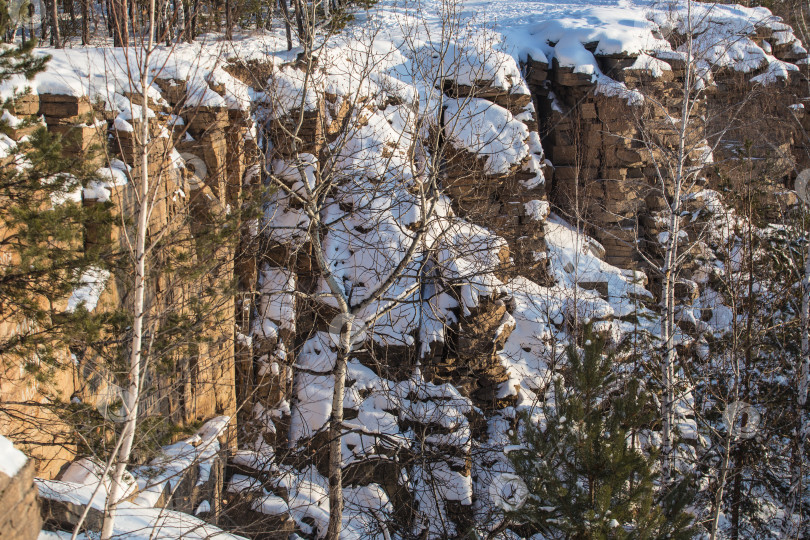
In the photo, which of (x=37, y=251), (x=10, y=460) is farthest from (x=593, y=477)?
(x=37, y=251)

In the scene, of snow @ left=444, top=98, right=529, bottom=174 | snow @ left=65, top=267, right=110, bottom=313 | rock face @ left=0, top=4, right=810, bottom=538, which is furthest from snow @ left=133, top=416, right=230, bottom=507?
snow @ left=444, top=98, right=529, bottom=174

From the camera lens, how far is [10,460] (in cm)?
286

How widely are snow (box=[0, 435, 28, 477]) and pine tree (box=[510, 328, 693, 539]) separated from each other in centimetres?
428

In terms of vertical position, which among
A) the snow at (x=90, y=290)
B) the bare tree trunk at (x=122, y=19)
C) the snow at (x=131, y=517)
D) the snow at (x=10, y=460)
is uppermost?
the bare tree trunk at (x=122, y=19)

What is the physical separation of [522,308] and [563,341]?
3.78 feet

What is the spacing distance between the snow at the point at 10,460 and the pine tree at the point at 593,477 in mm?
4283

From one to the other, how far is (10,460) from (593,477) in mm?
4698

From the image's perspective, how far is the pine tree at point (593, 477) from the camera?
5562 mm

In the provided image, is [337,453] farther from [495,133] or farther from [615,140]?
[615,140]

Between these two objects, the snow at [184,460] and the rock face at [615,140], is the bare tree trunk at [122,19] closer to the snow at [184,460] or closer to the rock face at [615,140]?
the snow at [184,460]

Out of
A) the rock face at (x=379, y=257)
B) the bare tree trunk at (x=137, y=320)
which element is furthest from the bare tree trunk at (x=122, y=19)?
the rock face at (x=379, y=257)

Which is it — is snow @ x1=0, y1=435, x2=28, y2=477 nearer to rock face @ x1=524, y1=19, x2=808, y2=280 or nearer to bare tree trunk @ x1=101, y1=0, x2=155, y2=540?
bare tree trunk @ x1=101, y1=0, x2=155, y2=540

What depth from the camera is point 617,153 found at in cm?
1738

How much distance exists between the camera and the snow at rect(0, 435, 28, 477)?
280 centimetres
